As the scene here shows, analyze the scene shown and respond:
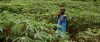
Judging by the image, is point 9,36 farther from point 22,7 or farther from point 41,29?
point 22,7

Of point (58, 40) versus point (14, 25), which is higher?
point (14, 25)

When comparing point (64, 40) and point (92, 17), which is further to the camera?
point (92, 17)

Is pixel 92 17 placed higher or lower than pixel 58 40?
lower

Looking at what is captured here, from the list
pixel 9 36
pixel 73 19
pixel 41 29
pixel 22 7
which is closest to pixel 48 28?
pixel 41 29

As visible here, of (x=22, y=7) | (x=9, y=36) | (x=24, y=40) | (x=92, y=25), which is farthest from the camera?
(x=22, y=7)

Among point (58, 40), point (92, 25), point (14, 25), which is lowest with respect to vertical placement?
point (92, 25)

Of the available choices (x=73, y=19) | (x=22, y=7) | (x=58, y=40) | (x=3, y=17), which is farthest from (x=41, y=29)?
(x=22, y=7)

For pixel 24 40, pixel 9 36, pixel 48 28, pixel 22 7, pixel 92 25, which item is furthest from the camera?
pixel 22 7

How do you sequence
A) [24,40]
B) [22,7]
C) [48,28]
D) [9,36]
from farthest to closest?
[22,7] → [48,28] → [9,36] → [24,40]

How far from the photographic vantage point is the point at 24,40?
3.80 metres

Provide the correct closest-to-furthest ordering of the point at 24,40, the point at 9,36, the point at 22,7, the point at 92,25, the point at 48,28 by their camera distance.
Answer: the point at 24,40
the point at 9,36
the point at 48,28
the point at 92,25
the point at 22,7

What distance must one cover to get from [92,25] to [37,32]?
5.04 meters

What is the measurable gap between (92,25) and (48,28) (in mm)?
4299

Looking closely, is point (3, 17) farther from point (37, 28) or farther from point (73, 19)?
point (73, 19)
